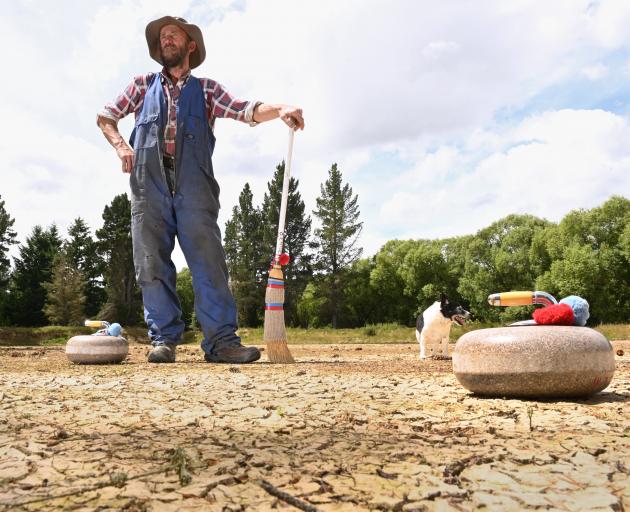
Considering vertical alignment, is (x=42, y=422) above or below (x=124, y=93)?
below

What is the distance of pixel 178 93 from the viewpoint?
6891 mm

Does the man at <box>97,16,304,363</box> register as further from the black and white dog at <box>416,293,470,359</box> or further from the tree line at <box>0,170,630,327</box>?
the tree line at <box>0,170,630,327</box>

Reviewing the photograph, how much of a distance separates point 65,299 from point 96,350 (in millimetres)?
A: 41835

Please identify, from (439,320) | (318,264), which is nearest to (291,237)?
(318,264)

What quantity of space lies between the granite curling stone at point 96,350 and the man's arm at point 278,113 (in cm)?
349

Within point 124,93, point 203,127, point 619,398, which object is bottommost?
point 619,398

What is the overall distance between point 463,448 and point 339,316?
52722 millimetres

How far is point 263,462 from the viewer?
2.42m

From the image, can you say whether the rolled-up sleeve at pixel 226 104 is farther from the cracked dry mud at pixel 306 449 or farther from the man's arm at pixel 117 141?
the cracked dry mud at pixel 306 449

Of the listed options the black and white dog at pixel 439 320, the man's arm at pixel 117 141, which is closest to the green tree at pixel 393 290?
the black and white dog at pixel 439 320

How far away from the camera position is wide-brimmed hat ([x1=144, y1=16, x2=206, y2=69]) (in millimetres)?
6922

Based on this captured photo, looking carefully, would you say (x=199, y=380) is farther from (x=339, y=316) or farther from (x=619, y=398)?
(x=339, y=316)

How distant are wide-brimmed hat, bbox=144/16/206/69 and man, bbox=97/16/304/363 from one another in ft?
0.04

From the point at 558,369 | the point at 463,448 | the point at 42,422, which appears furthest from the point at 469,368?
the point at 42,422
